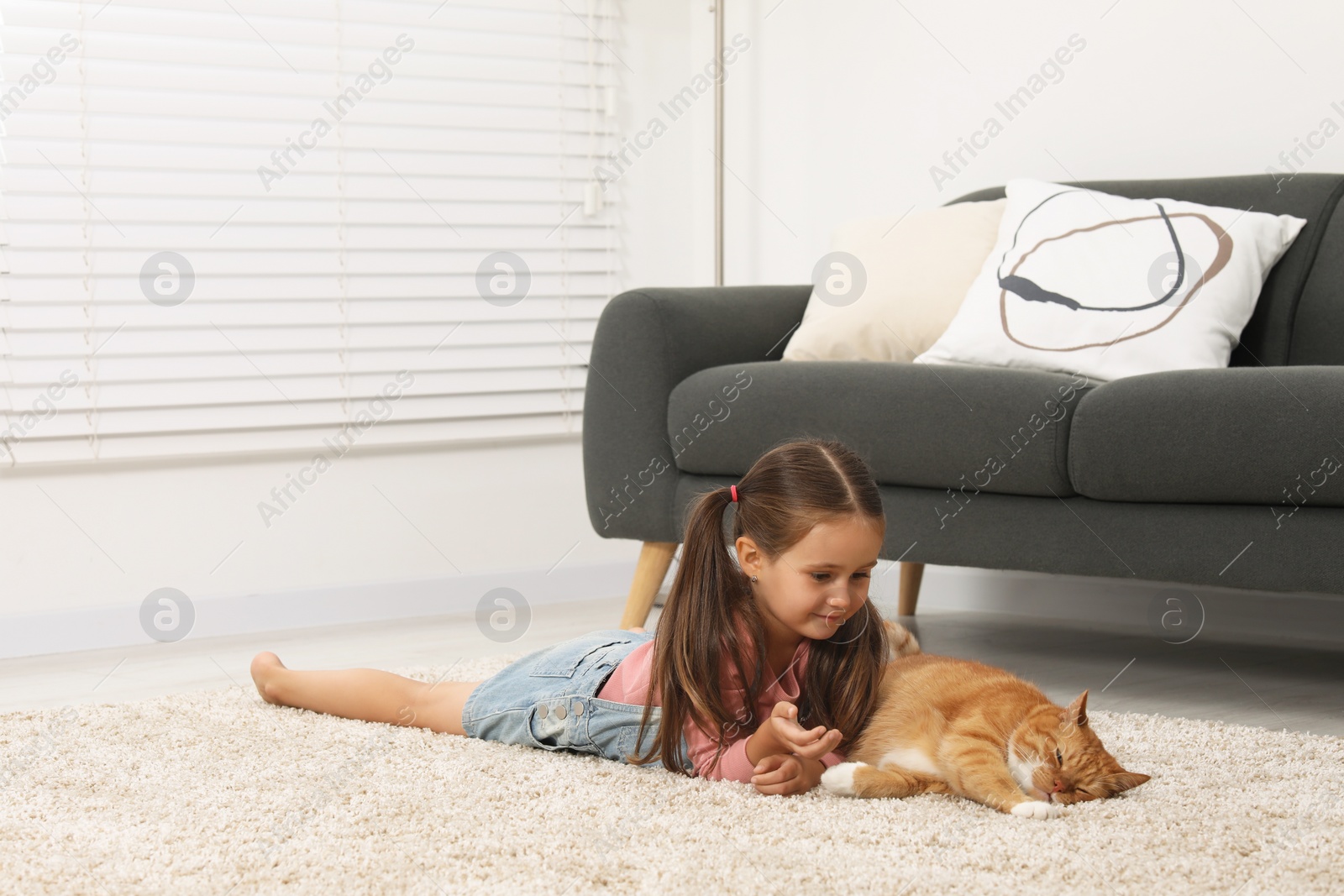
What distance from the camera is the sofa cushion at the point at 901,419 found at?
1.80 metres

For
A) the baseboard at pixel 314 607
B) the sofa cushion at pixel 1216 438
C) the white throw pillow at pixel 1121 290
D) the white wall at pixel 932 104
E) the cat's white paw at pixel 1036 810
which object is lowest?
the baseboard at pixel 314 607

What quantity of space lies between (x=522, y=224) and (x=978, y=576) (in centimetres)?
138

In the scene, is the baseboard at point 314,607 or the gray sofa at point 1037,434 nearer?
the gray sofa at point 1037,434

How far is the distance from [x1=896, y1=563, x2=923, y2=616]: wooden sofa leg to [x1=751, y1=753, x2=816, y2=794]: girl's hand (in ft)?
4.51

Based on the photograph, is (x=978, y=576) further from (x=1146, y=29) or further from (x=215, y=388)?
(x=215, y=388)

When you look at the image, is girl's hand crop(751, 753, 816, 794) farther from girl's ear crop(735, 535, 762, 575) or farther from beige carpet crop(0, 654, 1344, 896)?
girl's ear crop(735, 535, 762, 575)

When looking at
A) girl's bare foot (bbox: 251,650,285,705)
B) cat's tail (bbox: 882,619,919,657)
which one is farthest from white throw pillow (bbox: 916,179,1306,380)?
girl's bare foot (bbox: 251,650,285,705)

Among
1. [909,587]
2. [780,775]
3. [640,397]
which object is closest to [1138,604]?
[909,587]

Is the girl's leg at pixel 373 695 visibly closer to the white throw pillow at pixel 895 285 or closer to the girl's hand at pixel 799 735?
the girl's hand at pixel 799 735

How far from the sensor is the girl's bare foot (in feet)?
5.79

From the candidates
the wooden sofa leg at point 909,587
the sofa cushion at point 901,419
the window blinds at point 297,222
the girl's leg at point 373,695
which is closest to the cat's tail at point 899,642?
the sofa cushion at point 901,419

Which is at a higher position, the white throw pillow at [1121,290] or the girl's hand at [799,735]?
the white throw pillow at [1121,290]

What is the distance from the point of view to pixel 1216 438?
166cm

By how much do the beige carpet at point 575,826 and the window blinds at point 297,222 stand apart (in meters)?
1.22
